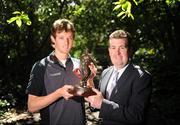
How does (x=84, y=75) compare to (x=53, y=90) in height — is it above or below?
above

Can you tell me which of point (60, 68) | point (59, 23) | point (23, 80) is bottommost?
point (23, 80)

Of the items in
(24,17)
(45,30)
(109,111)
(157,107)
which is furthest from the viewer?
(45,30)

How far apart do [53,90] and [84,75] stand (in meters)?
0.42

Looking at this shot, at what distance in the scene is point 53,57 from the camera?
388 cm

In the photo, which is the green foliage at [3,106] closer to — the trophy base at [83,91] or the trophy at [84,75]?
the trophy at [84,75]

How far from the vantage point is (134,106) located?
3.43 meters

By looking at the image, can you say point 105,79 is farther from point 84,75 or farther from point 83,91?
point 83,91

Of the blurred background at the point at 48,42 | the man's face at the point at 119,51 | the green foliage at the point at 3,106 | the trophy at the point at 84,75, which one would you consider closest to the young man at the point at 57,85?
the trophy at the point at 84,75

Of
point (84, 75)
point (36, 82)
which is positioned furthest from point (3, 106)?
point (84, 75)

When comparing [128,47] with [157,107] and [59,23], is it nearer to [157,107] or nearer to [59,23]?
[59,23]

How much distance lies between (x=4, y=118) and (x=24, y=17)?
847cm

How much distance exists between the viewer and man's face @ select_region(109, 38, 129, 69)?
11.9ft

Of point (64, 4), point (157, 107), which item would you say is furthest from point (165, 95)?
point (64, 4)

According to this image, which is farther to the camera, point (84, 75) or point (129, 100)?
point (84, 75)
